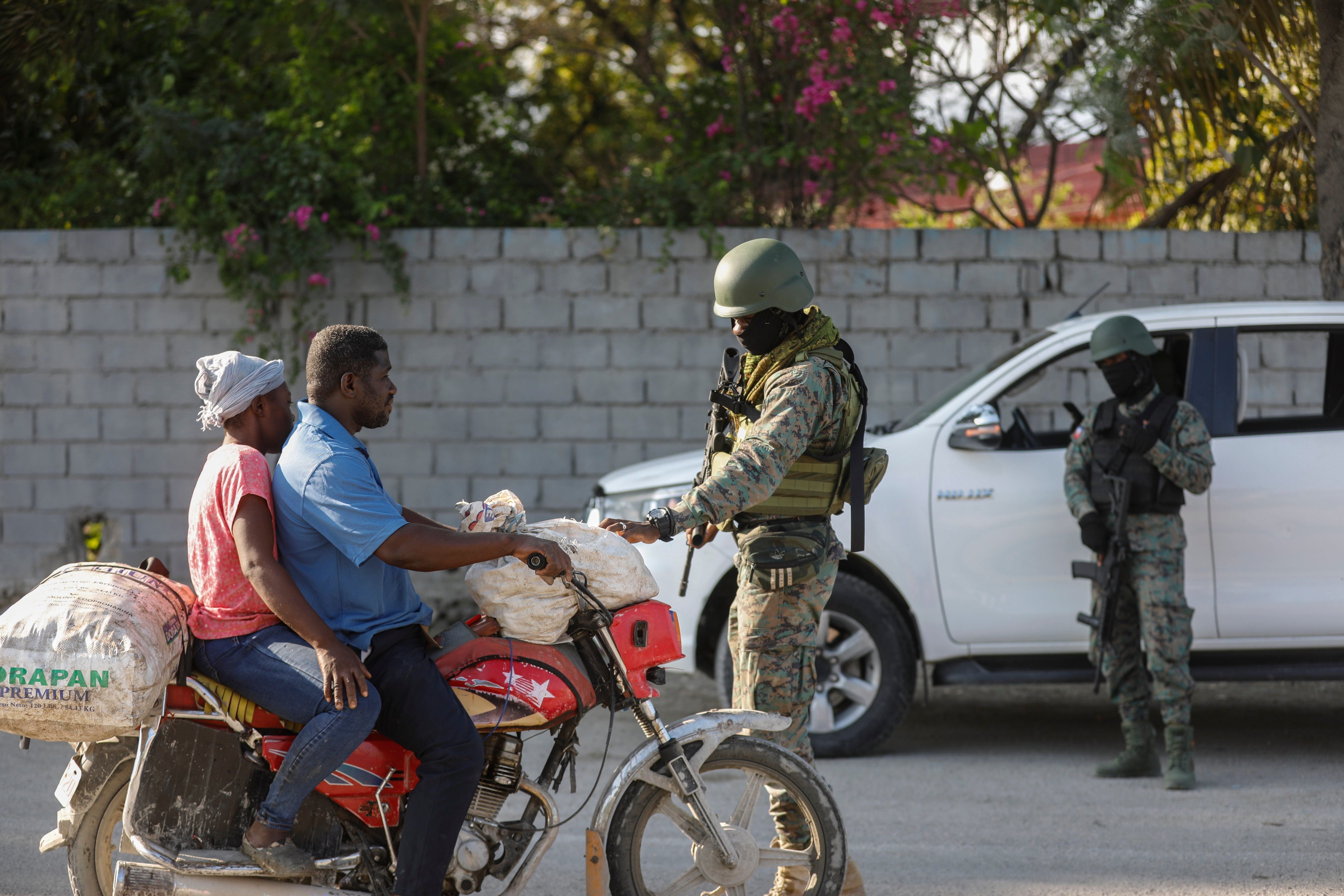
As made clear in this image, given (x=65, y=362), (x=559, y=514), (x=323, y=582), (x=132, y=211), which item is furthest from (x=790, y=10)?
(x=323, y=582)

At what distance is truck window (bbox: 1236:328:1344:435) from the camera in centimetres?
544

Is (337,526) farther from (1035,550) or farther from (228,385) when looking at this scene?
(1035,550)

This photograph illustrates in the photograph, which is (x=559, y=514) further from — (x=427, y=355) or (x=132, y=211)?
(x=132, y=211)

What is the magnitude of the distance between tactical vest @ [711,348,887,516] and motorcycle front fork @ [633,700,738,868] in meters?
0.70

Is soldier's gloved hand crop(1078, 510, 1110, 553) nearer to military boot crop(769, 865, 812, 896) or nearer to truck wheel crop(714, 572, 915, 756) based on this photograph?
truck wheel crop(714, 572, 915, 756)

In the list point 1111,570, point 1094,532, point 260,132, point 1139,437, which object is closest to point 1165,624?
point 1111,570

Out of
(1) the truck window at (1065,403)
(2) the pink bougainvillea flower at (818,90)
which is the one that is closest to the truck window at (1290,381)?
(1) the truck window at (1065,403)

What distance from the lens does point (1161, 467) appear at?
4938 millimetres

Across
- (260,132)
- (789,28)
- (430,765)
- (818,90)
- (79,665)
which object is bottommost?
(430,765)

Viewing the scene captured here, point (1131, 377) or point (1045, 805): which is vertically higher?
point (1131, 377)

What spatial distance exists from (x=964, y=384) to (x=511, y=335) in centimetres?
334

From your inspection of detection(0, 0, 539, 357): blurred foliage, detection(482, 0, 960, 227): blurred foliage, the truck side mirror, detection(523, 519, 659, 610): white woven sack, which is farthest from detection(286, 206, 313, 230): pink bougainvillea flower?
detection(523, 519, 659, 610): white woven sack

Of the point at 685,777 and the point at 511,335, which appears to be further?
the point at 511,335

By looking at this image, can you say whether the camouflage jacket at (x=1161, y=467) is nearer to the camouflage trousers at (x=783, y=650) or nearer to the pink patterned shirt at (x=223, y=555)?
the camouflage trousers at (x=783, y=650)
